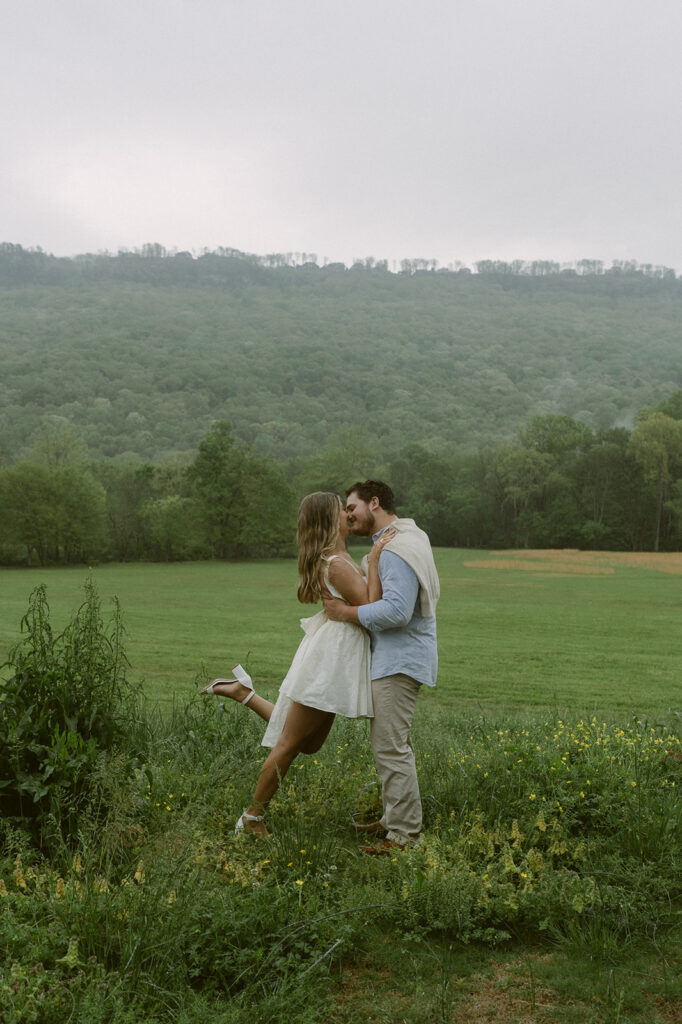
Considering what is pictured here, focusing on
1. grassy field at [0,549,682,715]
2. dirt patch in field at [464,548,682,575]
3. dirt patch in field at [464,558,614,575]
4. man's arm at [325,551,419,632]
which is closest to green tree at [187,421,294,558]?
grassy field at [0,549,682,715]

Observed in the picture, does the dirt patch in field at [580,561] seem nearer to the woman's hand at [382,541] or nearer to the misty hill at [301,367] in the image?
the misty hill at [301,367]

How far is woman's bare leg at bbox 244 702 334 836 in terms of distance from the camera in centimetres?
475

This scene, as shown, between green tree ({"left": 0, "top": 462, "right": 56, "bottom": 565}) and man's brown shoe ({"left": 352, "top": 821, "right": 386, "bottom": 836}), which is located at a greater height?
man's brown shoe ({"left": 352, "top": 821, "right": 386, "bottom": 836})

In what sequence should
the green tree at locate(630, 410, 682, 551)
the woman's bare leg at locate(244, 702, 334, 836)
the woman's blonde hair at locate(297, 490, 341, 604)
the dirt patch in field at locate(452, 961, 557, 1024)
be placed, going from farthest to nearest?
the green tree at locate(630, 410, 682, 551) → the woman's blonde hair at locate(297, 490, 341, 604) → the woman's bare leg at locate(244, 702, 334, 836) → the dirt patch in field at locate(452, 961, 557, 1024)

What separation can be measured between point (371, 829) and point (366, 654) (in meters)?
1.12

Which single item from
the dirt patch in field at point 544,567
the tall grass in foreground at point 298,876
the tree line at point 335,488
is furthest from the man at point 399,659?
the tree line at point 335,488

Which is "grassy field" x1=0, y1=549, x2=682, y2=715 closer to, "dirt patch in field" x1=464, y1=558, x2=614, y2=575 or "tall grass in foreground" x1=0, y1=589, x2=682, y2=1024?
"dirt patch in field" x1=464, y1=558, x2=614, y2=575

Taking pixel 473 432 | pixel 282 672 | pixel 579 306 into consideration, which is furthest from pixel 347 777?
pixel 579 306

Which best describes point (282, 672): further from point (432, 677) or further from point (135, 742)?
point (432, 677)

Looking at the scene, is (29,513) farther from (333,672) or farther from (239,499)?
(333,672)

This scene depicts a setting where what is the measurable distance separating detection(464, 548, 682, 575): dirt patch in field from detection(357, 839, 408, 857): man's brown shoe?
4798cm

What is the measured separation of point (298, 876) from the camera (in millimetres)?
4129

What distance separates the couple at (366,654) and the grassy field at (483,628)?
256 centimetres

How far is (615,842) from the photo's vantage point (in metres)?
4.68
